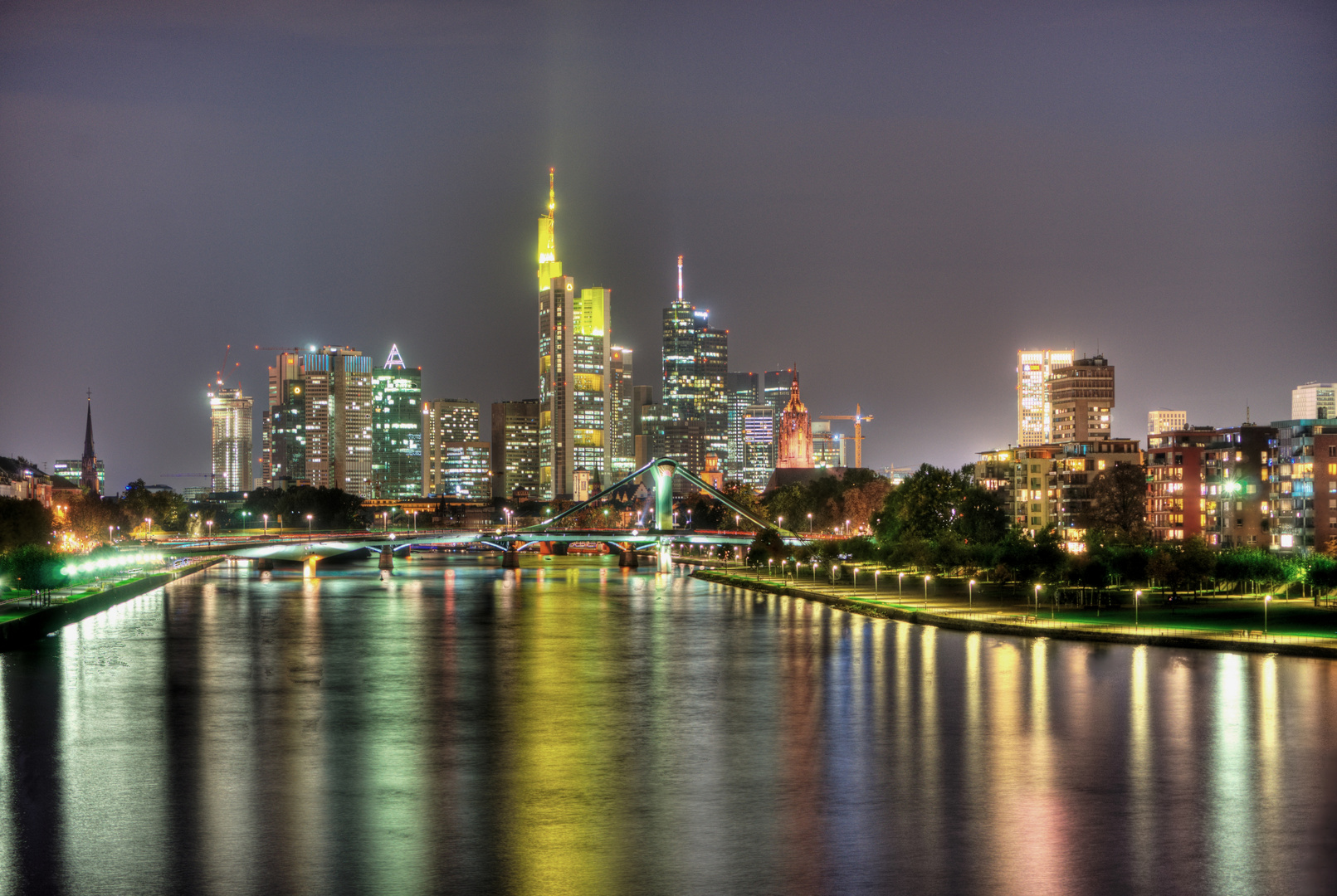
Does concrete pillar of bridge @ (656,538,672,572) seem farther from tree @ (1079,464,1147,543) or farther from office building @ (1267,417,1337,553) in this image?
office building @ (1267,417,1337,553)

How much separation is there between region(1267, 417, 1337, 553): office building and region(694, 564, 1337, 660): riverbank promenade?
32.0 metres

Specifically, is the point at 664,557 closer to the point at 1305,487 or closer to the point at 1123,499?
the point at 1123,499

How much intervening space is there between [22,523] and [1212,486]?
90080mm

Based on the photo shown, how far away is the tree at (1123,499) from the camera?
117 meters

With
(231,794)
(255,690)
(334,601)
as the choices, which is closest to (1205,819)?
(231,794)

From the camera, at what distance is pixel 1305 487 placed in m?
104

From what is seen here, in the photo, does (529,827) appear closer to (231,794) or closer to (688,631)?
(231,794)

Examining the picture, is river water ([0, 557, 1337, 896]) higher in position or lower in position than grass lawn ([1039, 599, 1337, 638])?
lower

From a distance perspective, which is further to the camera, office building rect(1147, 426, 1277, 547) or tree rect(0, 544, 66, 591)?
office building rect(1147, 426, 1277, 547)

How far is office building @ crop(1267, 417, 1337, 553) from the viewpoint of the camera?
334 ft

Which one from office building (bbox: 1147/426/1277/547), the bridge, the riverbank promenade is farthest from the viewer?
the bridge

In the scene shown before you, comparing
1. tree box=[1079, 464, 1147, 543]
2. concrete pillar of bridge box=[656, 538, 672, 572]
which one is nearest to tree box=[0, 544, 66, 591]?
concrete pillar of bridge box=[656, 538, 672, 572]

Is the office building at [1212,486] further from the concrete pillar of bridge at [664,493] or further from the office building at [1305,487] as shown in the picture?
the concrete pillar of bridge at [664,493]

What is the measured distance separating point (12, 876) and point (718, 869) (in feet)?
32.1
